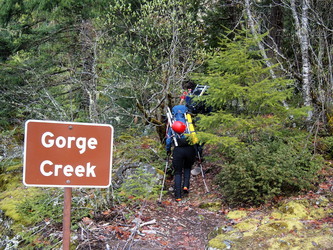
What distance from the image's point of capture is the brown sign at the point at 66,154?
8.16 feet

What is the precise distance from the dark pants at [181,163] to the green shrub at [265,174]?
90cm

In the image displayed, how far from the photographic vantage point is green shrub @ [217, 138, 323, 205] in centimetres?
573

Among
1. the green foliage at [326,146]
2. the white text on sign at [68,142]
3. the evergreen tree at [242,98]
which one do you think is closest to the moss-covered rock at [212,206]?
the evergreen tree at [242,98]

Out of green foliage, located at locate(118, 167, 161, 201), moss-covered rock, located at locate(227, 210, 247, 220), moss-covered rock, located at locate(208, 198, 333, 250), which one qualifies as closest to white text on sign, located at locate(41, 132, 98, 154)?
moss-covered rock, located at locate(208, 198, 333, 250)

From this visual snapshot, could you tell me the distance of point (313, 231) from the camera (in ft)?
14.8

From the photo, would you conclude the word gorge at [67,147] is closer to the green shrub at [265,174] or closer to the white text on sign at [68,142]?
the white text on sign at [68,142]

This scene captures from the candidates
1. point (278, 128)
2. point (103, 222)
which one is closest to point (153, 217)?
point (103, 222)

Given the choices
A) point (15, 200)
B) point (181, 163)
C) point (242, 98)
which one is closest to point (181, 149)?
point (181, 163)

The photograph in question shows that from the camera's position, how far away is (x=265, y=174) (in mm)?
5727

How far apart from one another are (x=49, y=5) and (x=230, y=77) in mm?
6450

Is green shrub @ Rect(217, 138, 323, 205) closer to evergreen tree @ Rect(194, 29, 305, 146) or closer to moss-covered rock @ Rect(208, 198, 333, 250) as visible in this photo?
moss-covered rock @ Rect(208, 198, 333, 250)

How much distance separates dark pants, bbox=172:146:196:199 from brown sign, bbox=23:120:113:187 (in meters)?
4.42

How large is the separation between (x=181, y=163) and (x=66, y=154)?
4.68 m

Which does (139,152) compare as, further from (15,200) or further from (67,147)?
(67,147)
